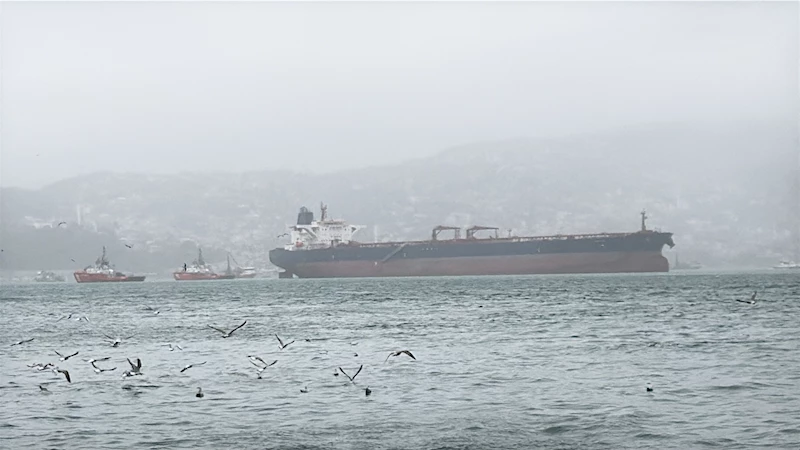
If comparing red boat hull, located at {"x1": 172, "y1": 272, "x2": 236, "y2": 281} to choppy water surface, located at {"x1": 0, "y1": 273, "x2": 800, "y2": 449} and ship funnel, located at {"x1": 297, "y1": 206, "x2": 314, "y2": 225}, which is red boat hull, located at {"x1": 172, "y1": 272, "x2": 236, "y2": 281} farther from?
choppy water surface, located at {"x1": 0, "y1": 273, "x2": 800, "y2": 449}

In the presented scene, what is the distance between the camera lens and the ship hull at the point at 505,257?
353 ft

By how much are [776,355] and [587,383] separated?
26.5 ft

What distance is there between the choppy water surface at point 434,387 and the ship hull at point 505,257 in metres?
63.6

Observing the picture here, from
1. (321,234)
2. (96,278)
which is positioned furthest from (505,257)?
(96,278)

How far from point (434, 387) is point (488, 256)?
297ft

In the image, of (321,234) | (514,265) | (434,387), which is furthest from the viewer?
(321,234)

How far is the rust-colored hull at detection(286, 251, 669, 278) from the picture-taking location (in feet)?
355

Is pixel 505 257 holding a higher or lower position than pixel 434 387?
higher

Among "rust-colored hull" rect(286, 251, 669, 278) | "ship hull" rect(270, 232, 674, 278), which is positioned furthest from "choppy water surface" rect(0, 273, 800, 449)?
"rust-colored hull" rect(286, 251, 669, 278)

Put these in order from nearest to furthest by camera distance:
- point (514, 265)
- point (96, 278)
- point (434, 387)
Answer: point (434, 387), point (514, 265), point (96, 278)

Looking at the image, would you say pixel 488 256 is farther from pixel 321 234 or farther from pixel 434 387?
pixel 434 387

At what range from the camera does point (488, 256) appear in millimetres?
112438

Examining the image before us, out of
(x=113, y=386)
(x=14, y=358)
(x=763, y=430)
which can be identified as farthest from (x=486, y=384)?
(x=14, y=358)

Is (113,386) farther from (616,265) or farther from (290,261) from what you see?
(290,261)
